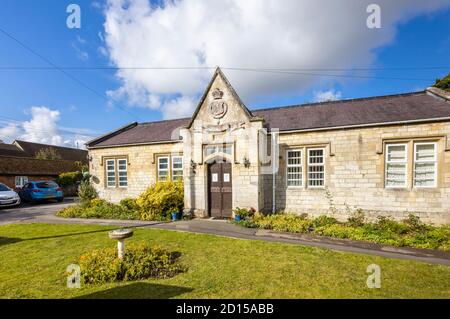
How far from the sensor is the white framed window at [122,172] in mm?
16234

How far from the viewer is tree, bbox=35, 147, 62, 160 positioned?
34594 mm

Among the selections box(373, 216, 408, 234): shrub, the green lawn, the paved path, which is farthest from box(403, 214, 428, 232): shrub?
the green lawn

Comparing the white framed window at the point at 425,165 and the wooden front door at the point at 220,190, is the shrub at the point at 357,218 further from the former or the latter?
the wooden front door at the point at 220,190

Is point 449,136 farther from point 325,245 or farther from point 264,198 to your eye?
point 264,198

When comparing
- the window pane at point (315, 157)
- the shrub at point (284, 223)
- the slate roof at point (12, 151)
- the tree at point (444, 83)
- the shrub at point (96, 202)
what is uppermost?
the tree at point (444, 83)

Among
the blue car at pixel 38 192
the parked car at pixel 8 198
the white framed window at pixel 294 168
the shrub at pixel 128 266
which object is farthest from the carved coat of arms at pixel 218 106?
the blue car at pixel 38 192

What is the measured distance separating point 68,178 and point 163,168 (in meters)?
17.2

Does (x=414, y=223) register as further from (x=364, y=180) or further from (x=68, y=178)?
(x=68, y=178)

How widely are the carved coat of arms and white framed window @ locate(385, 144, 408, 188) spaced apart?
7.91 m

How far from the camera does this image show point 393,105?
11.5 meters

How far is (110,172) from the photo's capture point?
16781 millimetres

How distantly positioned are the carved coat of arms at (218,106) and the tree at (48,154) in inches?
1369

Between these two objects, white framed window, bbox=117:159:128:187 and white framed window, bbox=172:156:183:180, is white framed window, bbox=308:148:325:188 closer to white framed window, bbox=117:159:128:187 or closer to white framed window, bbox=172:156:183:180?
white framed window, bbox=172:156:183:180

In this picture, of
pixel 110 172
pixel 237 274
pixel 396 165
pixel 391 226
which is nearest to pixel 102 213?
pixel 110 172
